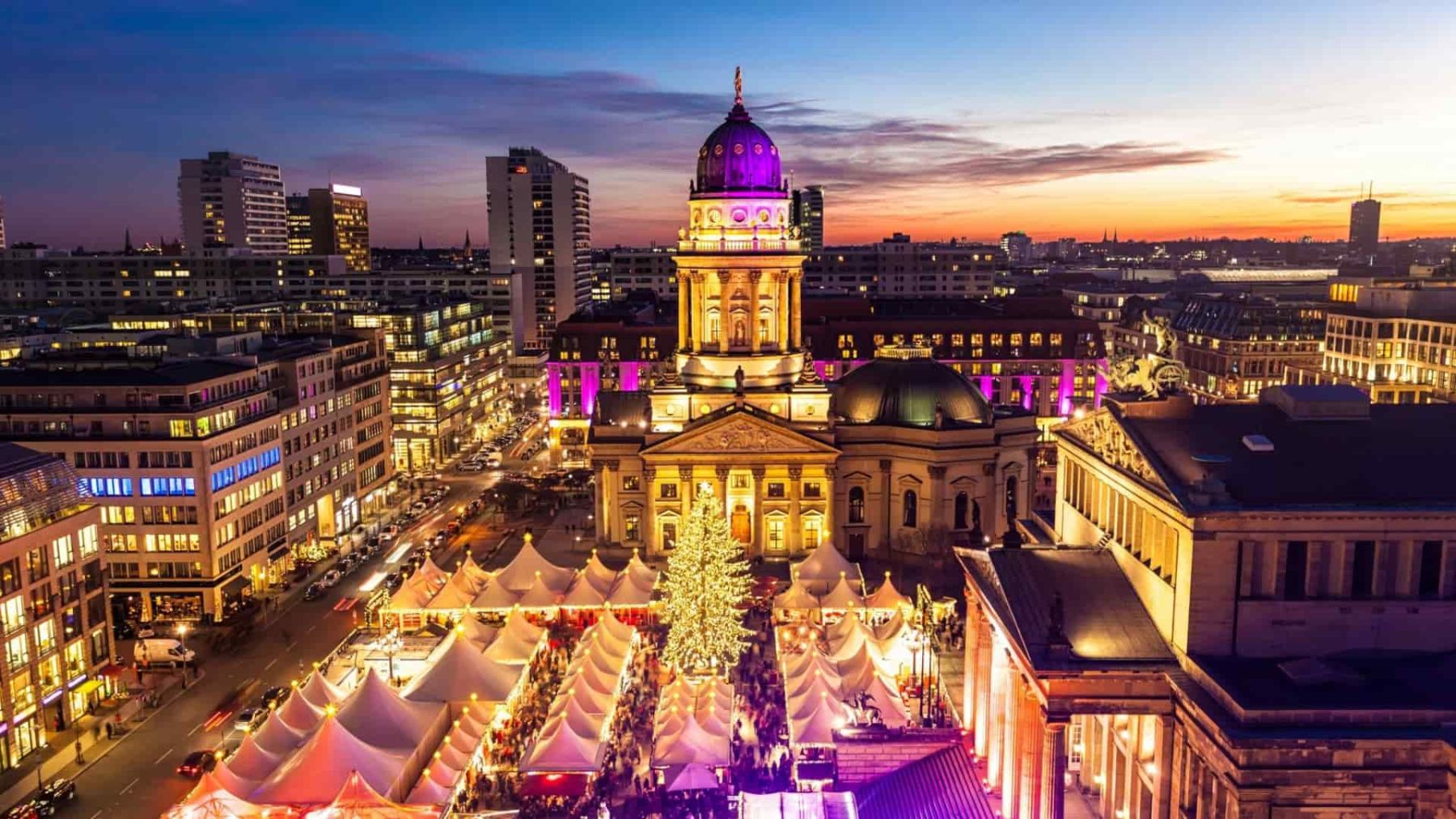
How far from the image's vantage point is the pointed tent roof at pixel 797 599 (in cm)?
7238

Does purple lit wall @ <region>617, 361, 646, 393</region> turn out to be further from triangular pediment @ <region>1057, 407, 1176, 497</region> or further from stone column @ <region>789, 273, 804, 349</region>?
triangular pediment @ <region>1057, 407, 1176, 497</region>

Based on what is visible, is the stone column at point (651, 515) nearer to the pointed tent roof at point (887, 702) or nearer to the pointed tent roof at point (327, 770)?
the pointed tent roof at point (887, 702)

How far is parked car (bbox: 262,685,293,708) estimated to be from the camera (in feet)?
200

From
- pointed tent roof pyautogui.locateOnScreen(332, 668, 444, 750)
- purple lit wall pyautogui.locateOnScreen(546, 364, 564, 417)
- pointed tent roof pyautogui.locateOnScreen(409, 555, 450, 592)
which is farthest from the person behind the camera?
purple lit wall pyautogui.locateOnScreen(546, 364, 564, 417)

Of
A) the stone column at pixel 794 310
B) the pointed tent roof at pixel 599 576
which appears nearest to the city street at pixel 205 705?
the pointed tent roof at pixel 599 576

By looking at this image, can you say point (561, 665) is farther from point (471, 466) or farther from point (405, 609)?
point (471, 466)

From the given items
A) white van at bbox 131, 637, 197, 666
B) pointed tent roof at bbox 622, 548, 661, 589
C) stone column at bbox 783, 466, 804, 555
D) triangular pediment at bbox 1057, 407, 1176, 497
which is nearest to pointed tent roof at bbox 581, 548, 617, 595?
pointed tent roof at bbox 622, 548, 661, 589

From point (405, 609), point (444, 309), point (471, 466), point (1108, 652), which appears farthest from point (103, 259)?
point (1108, 652)

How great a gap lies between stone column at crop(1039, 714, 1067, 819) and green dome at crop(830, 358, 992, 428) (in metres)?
54.6

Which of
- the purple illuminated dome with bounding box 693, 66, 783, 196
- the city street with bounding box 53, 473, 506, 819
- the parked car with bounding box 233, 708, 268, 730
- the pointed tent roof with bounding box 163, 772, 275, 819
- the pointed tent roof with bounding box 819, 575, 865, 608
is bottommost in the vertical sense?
the city street with bounding box 53, 473, 506, 819

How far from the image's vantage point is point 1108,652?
3997 centimetres

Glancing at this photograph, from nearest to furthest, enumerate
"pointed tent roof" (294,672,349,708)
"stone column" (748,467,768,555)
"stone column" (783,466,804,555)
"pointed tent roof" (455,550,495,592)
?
"pointed tent roof" (294,672,349,708), "pointed tent roof" (455,550,495,592), "stone column" (783,466,804,555), "stone column" (748,467,768,555)

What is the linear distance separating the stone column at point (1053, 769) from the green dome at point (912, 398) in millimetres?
54597

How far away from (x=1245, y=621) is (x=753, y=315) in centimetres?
6608
